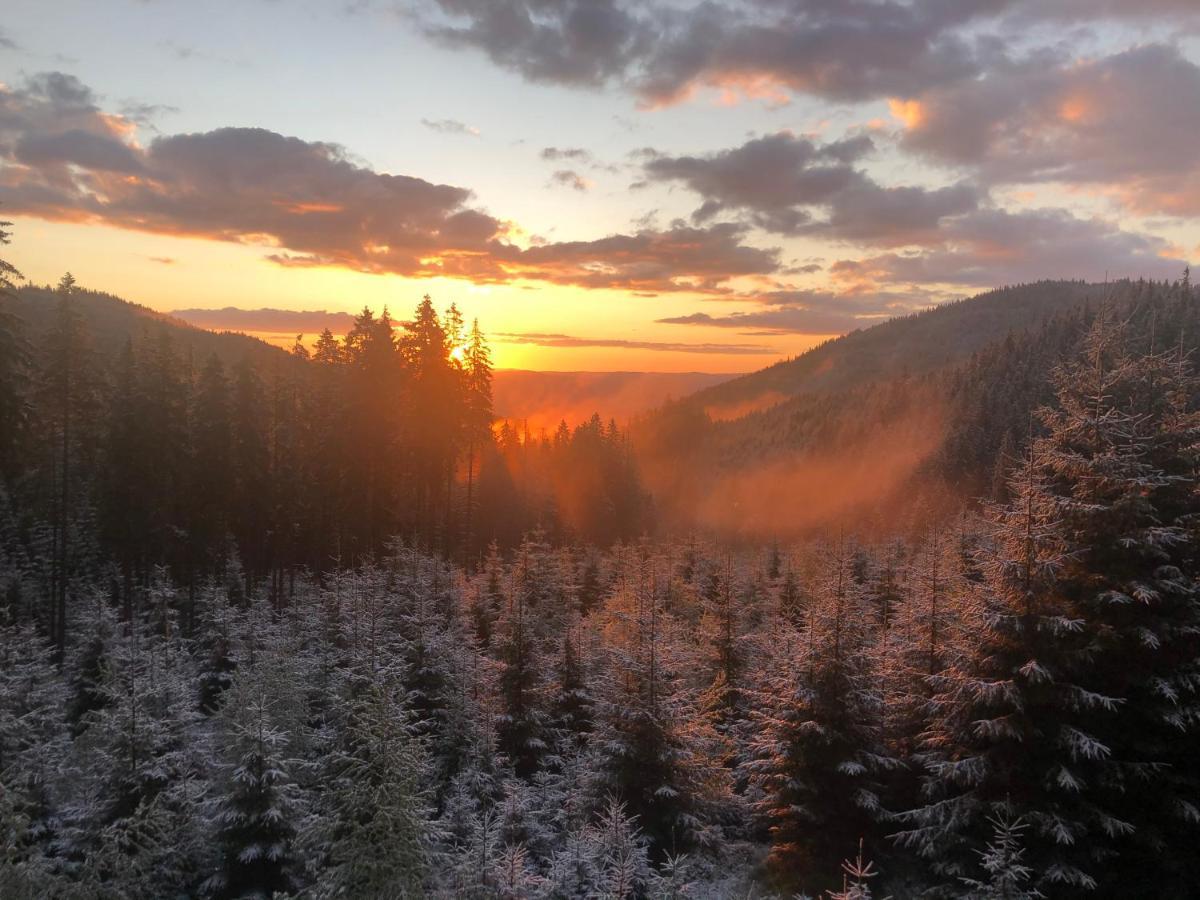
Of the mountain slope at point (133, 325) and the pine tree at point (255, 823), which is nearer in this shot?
the pine tree at point (255, 823)

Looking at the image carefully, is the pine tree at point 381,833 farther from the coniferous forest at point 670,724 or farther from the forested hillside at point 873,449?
the forested hillside at point 873,449

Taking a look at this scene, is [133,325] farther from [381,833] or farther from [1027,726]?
[1027,726]

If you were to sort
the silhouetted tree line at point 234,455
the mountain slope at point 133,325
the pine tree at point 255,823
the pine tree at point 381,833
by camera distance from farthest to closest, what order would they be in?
the mountain slope at point 133,325
the silhouetted tree line at point 234,455
the pine tree at point 255,823
the pine tree at point 381,833

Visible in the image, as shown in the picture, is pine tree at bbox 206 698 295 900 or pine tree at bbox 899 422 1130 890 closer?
pine tree at bbox 899 422 1130 890

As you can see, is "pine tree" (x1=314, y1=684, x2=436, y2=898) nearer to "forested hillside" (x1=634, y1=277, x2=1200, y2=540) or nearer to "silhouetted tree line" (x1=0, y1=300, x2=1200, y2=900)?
"silhouetted tree line" (x1=0, y1=300, x2=1200, y2=900)

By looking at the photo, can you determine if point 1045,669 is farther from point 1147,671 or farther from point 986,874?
point 986,874

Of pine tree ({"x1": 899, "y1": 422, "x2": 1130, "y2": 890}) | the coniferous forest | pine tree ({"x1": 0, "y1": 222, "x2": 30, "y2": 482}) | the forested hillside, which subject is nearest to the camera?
the coniferous forest

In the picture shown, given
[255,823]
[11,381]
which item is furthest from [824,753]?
[11,381]

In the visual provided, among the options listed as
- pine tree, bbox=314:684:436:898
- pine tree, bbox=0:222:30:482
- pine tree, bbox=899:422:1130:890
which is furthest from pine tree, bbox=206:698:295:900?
pine tree, bbox=0:222:30:482

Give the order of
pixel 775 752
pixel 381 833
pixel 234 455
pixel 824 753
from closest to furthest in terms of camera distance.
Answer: pixel 381 833
pixel 824 753
pixel 775 752
pixel 234 455

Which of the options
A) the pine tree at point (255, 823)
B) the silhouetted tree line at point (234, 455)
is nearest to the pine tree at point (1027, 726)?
the pine tree at point (255, 823)

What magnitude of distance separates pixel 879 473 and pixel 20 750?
130 m

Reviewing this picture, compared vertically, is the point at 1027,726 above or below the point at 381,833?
above

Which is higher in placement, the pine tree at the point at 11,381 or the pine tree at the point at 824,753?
the pine tree at the point at 11,381
